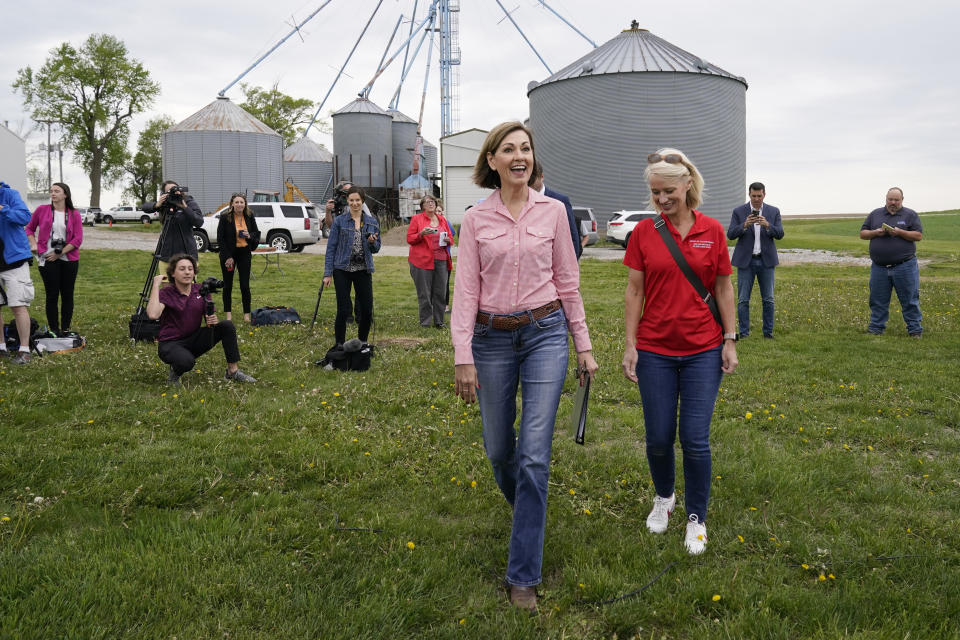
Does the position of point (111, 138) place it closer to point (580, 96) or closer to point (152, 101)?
point (152, 101)

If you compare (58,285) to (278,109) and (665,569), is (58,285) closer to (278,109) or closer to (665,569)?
(665,569)

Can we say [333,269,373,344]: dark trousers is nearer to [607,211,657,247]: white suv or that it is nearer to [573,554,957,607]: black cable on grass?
[573,554,957,607]: black cable on grass

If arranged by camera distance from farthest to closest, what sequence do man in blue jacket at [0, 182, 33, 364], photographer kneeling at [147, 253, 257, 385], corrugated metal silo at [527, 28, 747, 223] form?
corrugated metal silo at [527, 28, 747, 223] → man in blue jacket at [0, 182, 33, 364] → photographer kneeling at [147, 253, 257, 385]

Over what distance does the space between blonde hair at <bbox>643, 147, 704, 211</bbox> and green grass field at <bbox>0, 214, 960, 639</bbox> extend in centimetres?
185

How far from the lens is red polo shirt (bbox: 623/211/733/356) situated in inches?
153

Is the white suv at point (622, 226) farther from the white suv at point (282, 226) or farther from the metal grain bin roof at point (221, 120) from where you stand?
the metal grain bin roof at point (221, 120)

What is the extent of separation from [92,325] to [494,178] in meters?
9.78

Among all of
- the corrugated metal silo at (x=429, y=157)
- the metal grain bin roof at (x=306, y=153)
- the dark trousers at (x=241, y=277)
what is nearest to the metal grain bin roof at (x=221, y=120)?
the metal grain bin roof at (x=306, y=153)

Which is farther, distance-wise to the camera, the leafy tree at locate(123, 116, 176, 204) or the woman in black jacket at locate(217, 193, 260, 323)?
the leafy tree at locate(123, 116, 176, 204)

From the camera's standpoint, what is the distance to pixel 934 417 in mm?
6734

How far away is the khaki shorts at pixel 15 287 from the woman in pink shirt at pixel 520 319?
22.5 ft

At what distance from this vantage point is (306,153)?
55969 millimetres

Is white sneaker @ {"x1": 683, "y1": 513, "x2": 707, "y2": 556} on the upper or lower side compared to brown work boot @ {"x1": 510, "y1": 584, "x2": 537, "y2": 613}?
upper

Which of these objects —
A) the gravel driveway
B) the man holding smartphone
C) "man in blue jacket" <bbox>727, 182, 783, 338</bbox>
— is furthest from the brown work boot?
the gravel driveway
